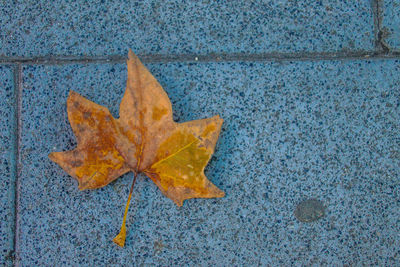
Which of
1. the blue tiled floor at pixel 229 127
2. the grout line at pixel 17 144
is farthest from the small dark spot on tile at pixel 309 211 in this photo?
the grout line at pixel 17 144

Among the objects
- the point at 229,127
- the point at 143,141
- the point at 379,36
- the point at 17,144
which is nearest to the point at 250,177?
the point at 229,127

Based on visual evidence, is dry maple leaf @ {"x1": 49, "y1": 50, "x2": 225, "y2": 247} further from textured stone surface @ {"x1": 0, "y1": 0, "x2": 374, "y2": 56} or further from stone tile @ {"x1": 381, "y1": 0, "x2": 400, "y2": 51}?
stone tile @ {"x1": 381, "y1": 0, "x2": 400, "y2": 51}

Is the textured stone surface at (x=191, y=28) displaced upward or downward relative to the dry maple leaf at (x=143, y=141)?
upward

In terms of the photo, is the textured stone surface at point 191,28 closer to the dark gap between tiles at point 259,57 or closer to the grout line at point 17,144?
the dark gap between tiles at point 259,57

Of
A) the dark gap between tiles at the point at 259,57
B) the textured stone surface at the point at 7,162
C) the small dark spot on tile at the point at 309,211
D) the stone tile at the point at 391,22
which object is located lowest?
the small dark spot on tile at the point at 309,211

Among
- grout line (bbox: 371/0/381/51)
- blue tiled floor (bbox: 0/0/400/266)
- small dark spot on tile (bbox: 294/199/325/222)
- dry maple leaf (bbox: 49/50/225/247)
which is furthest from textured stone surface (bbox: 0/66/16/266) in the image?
grout line (bbox: 371/0/381/51)

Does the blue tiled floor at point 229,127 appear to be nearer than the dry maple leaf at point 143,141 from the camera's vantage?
No
